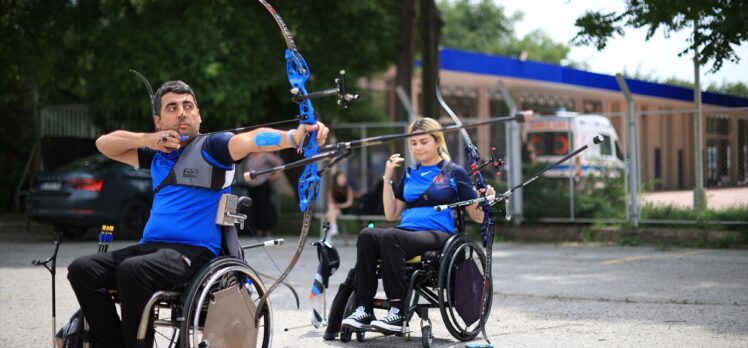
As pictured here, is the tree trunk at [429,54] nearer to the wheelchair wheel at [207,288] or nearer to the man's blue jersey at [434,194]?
the man's blue jersey at [434,194]

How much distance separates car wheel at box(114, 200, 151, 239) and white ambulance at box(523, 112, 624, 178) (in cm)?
675

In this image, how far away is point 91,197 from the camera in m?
15.9

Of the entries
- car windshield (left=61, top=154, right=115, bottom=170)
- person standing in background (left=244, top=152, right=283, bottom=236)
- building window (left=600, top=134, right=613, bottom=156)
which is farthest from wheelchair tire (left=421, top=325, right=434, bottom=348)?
person standing in background (left=244, top=152, right=283, bottom=236)

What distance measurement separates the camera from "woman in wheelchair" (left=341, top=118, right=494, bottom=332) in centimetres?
693

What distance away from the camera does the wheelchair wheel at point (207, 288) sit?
5.04 m

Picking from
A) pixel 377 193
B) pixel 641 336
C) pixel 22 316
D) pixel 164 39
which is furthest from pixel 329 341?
pixel 164 39

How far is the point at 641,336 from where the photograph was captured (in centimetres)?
712

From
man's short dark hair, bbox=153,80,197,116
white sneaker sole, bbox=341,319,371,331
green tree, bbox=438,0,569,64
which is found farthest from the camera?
green tree, bbox=438,0,569,64

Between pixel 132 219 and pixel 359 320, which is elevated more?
pixel 132 219

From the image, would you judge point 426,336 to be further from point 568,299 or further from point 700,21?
point 700,21

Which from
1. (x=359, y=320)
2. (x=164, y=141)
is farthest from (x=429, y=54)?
(x=164, y=141)

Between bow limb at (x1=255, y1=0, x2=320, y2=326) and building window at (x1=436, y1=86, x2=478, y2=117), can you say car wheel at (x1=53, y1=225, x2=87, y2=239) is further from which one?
building window at (x1=436, y1=86, x2=478, y2=117)

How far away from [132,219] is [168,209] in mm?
11429

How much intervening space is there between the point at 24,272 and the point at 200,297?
764 cm
